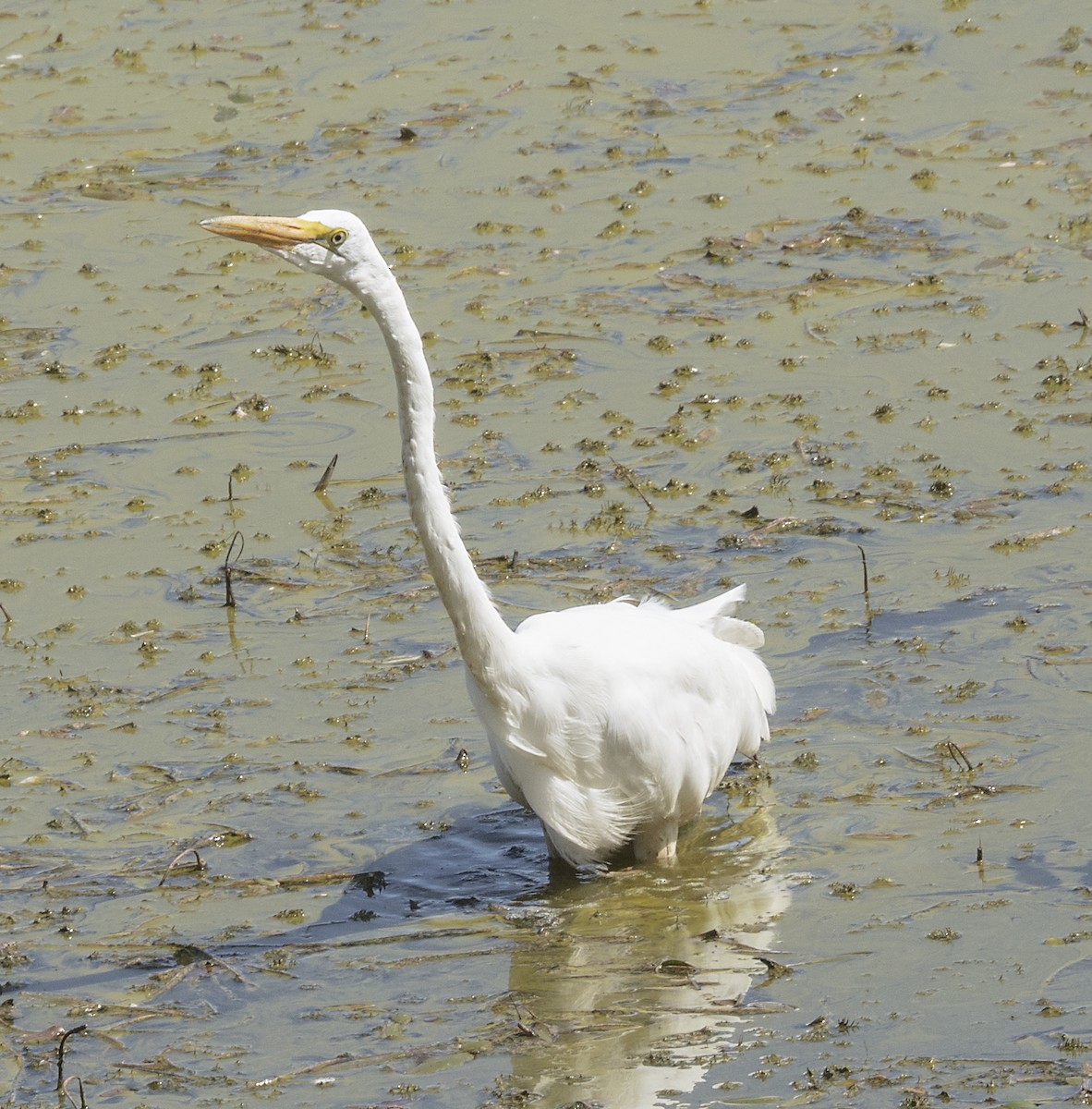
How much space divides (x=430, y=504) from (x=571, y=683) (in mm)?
779

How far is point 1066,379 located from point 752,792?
11.2 ft

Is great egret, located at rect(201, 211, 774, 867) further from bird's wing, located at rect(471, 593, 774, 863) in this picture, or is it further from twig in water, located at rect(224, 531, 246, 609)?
twig in water, located at rect(224, 531, 246, 609)

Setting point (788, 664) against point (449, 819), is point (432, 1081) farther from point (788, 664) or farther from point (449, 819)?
point (788, 664)

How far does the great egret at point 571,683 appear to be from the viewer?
199 inches

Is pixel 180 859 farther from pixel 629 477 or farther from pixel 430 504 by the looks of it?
pixel 629 477

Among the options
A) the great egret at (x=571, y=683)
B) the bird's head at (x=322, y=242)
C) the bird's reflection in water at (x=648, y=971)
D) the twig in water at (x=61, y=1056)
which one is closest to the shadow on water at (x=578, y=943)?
the bird's reflection in water at (x=648, y=971)

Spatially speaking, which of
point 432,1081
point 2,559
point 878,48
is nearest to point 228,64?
point 878,48

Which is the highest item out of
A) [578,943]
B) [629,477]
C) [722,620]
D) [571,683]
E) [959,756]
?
[571,683]

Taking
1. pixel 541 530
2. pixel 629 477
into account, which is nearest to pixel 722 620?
pixel 541 530

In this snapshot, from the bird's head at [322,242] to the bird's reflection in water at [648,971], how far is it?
1982 millimetres

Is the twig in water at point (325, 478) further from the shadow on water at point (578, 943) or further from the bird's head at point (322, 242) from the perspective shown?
the bird's head at point (322, 242)

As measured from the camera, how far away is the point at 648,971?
5059 mm

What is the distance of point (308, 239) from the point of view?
495cm

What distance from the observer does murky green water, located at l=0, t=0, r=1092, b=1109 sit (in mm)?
4863
